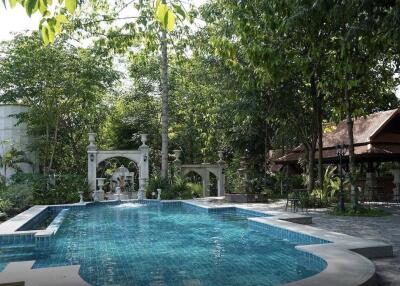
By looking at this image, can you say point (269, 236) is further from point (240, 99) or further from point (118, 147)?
point (118, 147)

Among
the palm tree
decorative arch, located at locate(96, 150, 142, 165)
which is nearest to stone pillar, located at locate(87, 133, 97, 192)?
decorative arch, located at locate(96, 150, 142, 165)

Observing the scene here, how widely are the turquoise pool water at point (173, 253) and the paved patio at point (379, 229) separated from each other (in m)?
0.94

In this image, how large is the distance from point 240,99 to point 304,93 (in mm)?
2814

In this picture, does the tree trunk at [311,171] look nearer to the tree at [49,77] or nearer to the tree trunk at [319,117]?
the tree trunk at [319,117]

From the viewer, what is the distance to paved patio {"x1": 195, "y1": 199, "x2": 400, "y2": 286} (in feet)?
19.9

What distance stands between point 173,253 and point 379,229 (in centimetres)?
514

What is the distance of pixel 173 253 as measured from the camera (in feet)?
27.7

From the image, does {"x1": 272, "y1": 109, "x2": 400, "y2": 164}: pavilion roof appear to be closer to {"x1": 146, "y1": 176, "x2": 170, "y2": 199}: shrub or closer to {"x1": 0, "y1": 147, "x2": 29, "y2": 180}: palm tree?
{"x1": 146, "y1": 176, "x2": 170, "y2": 199}: shrub

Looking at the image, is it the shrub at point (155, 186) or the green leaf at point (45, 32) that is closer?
the green leaf at point (45, 32)

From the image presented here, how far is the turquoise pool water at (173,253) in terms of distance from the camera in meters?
6.60

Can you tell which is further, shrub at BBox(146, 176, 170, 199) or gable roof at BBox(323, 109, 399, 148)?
shrub at BBox(146, 176, 170, 199)

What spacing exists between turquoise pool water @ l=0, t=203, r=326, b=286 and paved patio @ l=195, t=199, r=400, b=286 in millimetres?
942

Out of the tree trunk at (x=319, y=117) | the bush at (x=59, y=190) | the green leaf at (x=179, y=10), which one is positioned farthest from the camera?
the bush at (x=59, y=190)

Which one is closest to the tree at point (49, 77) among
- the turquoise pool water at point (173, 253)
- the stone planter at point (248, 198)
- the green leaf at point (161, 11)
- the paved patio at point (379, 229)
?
the stone planter at point (248, 198)
